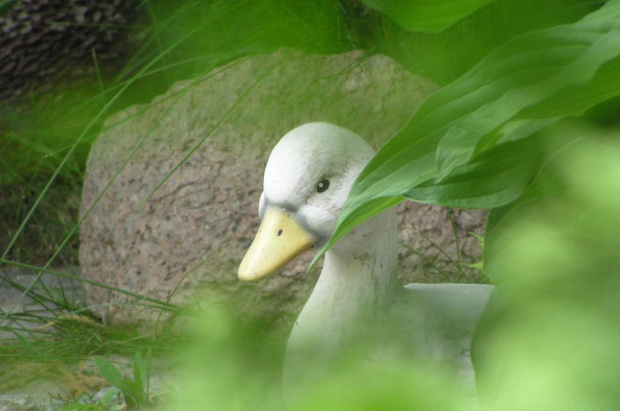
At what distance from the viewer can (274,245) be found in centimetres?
76

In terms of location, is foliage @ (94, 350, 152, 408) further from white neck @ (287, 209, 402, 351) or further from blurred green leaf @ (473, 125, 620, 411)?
blurred green leaf @ (473, 125, 620, 411)

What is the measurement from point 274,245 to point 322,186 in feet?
0.30

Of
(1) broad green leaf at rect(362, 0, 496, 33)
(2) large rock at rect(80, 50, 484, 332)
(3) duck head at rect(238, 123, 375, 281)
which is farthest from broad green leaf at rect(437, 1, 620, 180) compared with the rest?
(2) large rock at rect(80, 50, 484, 332)

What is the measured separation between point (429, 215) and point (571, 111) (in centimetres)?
77

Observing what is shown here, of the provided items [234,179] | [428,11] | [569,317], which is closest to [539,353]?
[569,317]

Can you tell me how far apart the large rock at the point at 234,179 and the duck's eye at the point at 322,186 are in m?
0.45

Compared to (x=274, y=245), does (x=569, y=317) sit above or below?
above

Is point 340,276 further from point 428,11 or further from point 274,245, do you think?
point 428,11

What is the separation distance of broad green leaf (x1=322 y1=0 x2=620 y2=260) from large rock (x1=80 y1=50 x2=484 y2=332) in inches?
27.5

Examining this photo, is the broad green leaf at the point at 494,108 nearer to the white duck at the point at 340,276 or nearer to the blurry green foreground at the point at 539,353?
the blurry green foreground at the point at 539,353

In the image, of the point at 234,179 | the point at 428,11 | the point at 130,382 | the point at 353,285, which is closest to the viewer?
the point at 428,11

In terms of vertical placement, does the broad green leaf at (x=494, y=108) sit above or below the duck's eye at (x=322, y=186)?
above

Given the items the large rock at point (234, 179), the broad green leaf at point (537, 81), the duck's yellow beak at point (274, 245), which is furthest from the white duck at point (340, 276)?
the large rock at point (234, 179)

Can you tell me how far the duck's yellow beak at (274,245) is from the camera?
2.43ft
